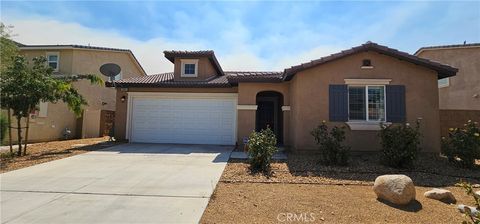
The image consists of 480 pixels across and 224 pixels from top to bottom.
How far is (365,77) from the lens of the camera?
1129 cm

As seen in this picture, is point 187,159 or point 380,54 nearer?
point 187,159

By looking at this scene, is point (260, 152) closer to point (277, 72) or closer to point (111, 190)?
point (111, 190)

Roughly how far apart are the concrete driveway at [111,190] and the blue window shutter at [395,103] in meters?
6.35

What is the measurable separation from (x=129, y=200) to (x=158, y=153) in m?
5.81

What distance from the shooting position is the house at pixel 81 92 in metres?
17.8

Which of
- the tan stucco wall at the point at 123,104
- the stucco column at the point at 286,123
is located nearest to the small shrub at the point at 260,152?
the stucco column at the point at 286,123

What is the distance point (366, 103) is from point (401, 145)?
8.51 ft

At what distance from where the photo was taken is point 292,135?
12.5 metres

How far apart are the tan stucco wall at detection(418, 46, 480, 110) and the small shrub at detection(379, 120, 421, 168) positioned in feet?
40.3

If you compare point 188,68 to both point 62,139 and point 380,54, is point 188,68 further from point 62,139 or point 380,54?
point 380,54

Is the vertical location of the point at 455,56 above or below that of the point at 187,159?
above

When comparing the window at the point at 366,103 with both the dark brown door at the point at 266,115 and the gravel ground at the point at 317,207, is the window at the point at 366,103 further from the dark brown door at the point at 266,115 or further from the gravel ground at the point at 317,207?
the dark brown door at the point at 266,115

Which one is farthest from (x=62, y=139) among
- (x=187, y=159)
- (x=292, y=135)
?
(x=292, y=135)

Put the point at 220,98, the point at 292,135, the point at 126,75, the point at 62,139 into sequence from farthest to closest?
1. the point at 126,75
2. the point at 62,139
3. the point at 220,98
4. the point at 292,135
